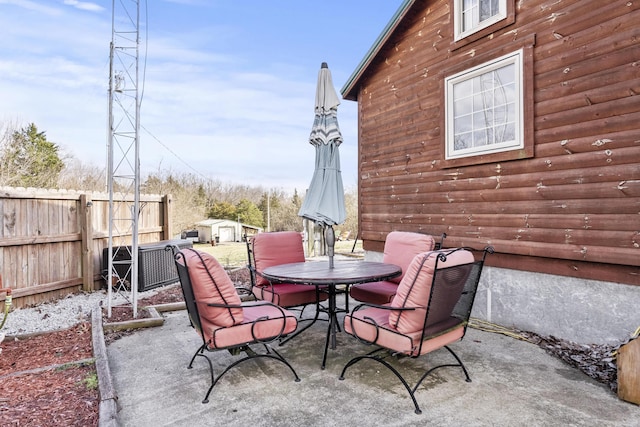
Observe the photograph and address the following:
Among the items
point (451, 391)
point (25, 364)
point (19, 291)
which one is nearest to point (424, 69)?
point (451, 391)

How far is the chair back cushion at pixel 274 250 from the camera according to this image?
4.29 metres

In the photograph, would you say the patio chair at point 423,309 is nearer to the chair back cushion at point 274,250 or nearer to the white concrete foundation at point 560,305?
the white concrete foundation at point 560,305

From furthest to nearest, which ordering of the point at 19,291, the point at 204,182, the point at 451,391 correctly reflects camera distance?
the point at 204,182, the point at 19,291, the point at 451,391

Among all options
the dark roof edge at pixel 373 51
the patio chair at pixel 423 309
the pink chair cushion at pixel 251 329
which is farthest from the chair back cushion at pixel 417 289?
the dark roof edge at pixel 373 51

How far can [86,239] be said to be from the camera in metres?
6.13

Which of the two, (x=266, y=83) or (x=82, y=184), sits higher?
(x=266, y=83)

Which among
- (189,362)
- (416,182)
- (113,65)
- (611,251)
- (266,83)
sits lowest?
(189,362)

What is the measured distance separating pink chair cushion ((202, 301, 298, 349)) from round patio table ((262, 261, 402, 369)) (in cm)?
34

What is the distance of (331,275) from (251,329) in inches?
33.3

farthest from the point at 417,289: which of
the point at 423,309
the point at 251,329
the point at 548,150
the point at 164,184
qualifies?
the point at 164,184

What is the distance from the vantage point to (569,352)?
333 centimetres

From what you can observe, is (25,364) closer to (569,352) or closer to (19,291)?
(19,291)

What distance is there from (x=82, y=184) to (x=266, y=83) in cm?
986

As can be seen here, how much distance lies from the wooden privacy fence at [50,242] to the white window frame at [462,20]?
5.46 metres
